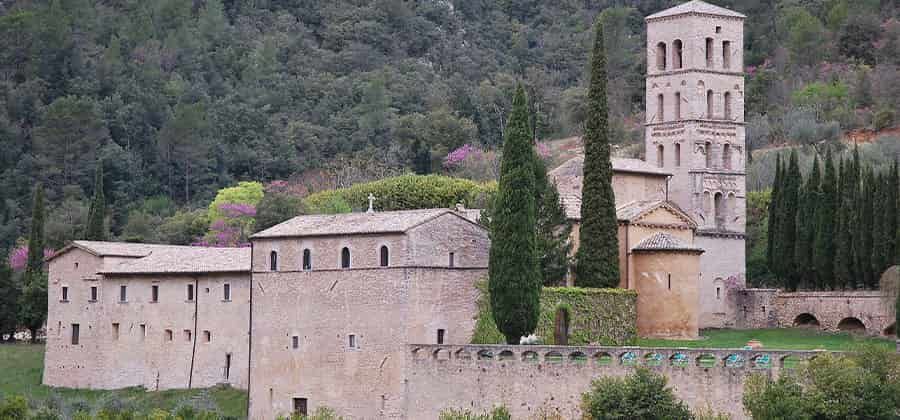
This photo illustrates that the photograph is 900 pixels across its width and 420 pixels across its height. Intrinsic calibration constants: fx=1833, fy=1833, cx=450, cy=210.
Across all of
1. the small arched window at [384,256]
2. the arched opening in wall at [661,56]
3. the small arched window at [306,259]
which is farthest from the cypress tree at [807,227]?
the small arched window at [306,259]

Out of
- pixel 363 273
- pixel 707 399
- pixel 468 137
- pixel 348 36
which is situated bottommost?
pixel 707 399

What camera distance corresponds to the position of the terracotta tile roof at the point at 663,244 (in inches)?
2382

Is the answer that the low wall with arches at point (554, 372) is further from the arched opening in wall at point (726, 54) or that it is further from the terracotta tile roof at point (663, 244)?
the arched opening in wall at point (726, 54)

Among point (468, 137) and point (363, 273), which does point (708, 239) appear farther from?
point (468, 137)

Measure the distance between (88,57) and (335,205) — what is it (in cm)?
3822

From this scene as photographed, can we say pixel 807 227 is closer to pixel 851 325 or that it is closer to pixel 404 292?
pixel 851 325

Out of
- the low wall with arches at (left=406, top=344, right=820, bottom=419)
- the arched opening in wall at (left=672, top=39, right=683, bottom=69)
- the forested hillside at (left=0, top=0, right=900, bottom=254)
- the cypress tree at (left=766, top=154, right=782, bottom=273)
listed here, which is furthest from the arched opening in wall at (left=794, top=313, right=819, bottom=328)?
the forested hillside at (left=0, top=0, right=900, bottom=254)

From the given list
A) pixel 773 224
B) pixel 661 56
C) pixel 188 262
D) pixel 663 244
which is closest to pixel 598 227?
pixel 663 244

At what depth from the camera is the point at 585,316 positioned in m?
56.4

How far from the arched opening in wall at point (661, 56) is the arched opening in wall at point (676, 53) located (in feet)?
2.02

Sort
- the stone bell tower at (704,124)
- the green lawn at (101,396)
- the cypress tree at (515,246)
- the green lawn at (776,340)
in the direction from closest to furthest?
the cypress tree at (515,246) < the green lawn at (776,340) < the green lawn at (101,396) < the stone bell tower at (704,124)

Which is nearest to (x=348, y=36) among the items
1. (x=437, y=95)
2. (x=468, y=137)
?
(x=437, y=95)

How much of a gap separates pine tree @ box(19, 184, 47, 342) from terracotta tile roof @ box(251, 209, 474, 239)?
18104mm

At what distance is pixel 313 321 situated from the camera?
5509 centimetres
